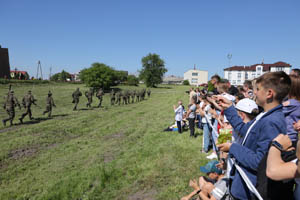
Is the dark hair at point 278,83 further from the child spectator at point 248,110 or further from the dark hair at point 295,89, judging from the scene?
the dark hair at point 295,89

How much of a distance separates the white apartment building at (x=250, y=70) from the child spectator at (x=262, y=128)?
63.1 metres

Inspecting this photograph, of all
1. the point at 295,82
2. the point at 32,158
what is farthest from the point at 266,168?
the point at 32,158

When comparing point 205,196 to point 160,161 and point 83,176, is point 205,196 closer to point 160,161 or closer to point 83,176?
point 160,161

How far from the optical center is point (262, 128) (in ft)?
6.35

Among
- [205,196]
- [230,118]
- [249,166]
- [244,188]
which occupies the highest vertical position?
[230,118]

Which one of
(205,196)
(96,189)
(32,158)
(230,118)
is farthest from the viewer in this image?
(32,158)

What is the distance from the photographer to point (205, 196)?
311 centimetres

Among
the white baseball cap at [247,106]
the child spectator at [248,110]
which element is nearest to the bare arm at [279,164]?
the child spectator at [248,110]

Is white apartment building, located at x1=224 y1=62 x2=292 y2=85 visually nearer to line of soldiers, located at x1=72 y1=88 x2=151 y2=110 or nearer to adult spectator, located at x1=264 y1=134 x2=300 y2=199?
line of soldiers, located at x1=72 y1=88 x2=151 y2=110

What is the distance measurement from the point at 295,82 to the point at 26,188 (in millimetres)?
6270

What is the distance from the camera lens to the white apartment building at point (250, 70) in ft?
194

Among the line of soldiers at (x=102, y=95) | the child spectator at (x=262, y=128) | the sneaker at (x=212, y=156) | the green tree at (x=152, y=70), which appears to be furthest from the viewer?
the green tree at (x=152, y=70)

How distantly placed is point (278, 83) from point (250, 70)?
2787 inches

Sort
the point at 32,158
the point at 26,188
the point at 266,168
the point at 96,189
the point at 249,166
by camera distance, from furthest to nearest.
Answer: the point at 32,158 < the point at 26,188 < the point at 96,189 < the point at 249,166 < the point at 266,168
